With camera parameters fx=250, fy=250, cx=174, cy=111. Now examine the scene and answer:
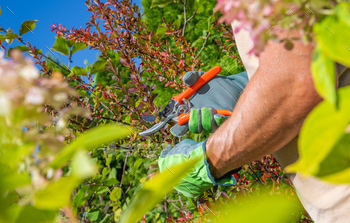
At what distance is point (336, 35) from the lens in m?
0.21

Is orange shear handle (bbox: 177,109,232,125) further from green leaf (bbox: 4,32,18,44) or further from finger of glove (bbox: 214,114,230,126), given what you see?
green leaf (bbox: 4,32,18,44)

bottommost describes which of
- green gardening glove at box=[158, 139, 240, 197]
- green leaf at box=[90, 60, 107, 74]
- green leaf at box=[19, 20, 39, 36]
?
green gardening glove at box=[158, 139, 240, 197]

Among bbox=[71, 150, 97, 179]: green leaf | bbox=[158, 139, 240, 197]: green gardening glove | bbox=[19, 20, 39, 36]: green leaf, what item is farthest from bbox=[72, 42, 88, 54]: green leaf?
bbox=[71, 150, 97, 179]: green leaf

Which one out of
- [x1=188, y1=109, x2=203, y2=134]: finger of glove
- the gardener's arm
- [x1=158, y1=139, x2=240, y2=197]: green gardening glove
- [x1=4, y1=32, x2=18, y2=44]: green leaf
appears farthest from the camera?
[x1=4, y1=32, x2=18, y2=44]: green leaf

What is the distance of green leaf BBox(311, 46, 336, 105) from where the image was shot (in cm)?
20

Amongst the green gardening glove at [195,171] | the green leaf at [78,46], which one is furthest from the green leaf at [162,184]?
the green leaf at [78,46]

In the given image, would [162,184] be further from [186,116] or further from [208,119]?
[186,116]

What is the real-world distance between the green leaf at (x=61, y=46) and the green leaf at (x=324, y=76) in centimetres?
189

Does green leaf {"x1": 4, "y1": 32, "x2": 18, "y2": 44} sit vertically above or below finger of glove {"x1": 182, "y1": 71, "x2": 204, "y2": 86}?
above

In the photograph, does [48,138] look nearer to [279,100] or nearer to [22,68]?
[22,68]

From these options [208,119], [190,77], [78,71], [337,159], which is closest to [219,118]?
[208,119]

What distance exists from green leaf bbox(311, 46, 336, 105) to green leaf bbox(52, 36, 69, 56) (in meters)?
1.89

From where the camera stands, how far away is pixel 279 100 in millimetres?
608

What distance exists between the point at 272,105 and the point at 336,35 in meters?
0.43
